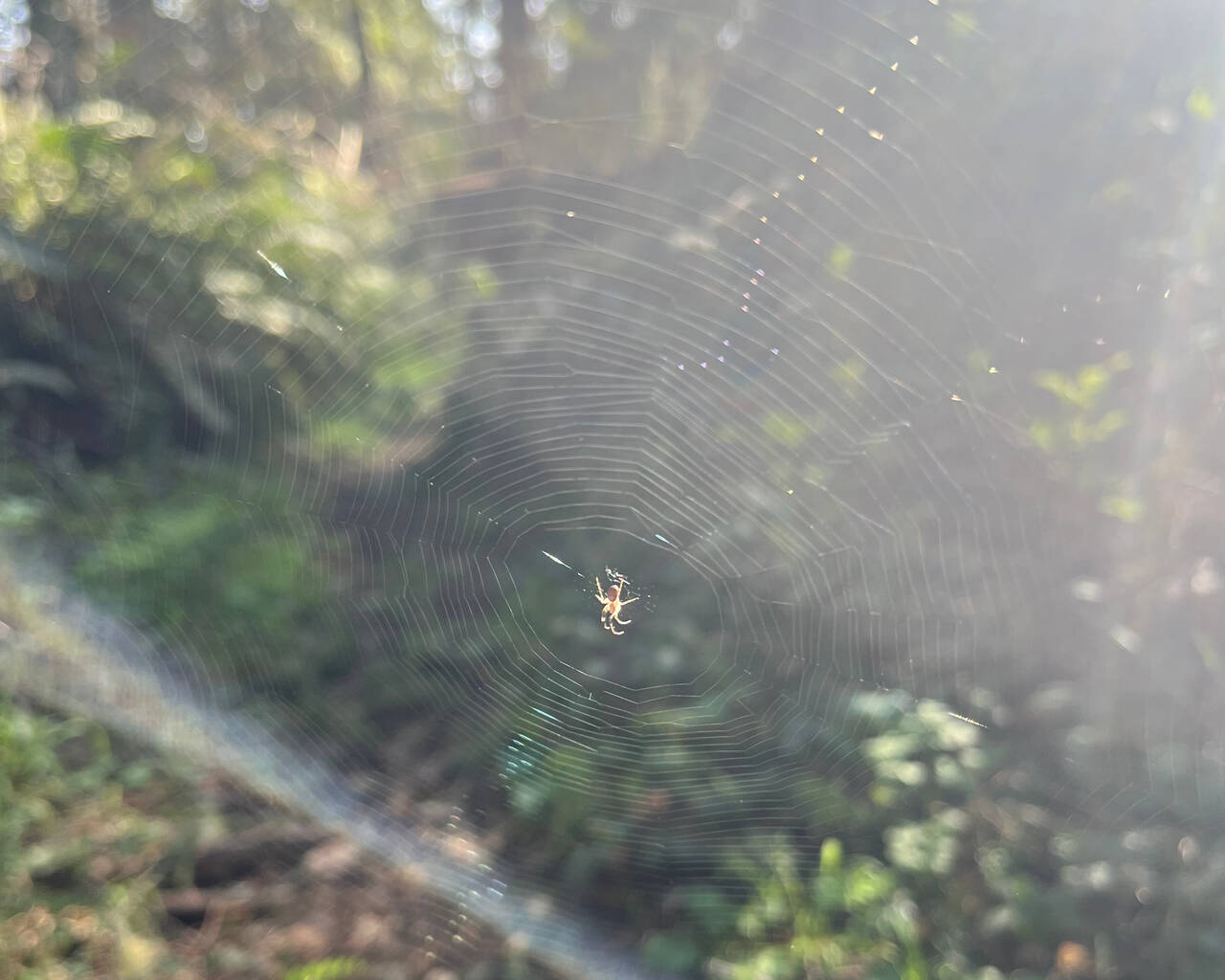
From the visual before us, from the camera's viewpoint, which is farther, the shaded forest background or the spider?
the spider

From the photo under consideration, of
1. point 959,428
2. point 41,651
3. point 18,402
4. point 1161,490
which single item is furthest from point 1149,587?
point 18,402

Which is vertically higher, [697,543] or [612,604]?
[697,543]

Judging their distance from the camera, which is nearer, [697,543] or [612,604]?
[697,543]

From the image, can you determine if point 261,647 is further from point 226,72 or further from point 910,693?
point 226,72

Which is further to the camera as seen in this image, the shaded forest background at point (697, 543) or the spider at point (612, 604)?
the spider at point (612, 604)
